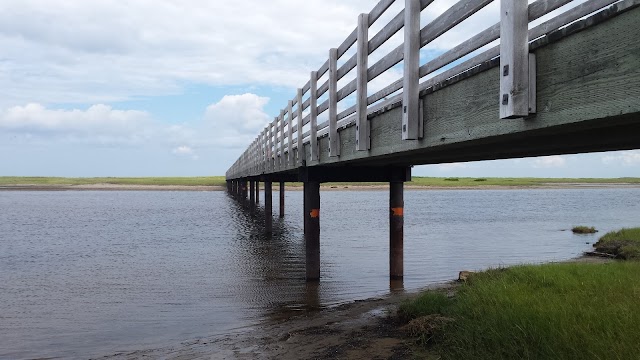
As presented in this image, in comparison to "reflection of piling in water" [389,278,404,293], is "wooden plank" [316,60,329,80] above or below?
above

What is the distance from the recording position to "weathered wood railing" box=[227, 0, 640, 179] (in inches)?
165

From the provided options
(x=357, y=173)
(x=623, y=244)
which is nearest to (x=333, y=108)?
(x=357, y=173)

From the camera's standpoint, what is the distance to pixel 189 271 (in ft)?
57.2

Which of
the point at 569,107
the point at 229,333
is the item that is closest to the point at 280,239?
the point at 229,333

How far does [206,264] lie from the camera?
19.0 m

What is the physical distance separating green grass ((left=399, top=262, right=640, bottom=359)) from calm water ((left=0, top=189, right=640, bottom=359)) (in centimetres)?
444

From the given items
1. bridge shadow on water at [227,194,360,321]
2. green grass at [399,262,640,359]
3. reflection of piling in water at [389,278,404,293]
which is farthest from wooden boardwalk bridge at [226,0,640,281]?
reflection of piling in water at [389,278,404,293]

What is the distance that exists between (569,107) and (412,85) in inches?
100

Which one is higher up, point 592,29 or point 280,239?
point 592,29

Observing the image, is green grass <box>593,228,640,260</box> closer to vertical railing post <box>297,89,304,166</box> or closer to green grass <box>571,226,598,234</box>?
green grass <box>571,226,598,234</box>

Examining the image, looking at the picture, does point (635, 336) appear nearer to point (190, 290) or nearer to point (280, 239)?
point (190, 290)

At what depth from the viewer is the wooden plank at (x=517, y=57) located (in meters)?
4.18

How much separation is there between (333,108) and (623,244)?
14.0m

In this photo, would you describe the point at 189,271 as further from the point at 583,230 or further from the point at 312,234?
the point at 583,230
